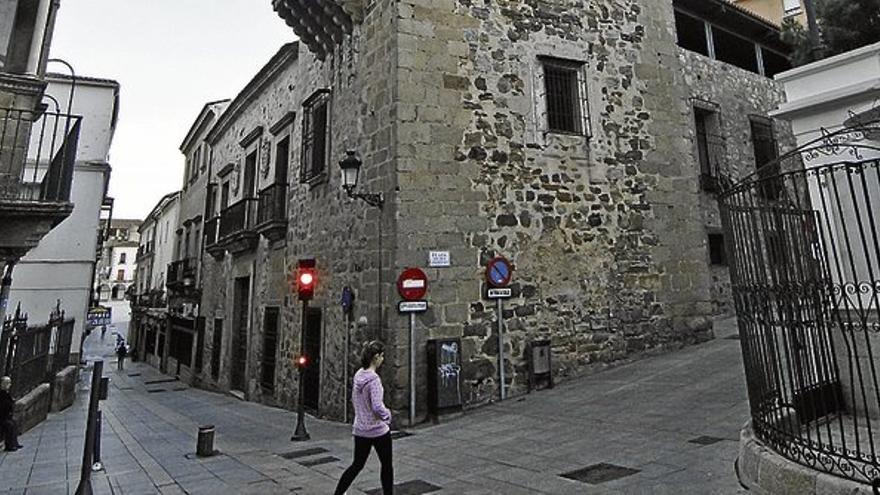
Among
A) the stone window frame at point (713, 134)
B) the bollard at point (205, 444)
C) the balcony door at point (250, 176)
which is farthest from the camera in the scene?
the balcony door at point (250, 176)

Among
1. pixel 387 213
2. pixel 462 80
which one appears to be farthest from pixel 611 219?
pixel 387 213

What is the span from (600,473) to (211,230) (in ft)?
50.5

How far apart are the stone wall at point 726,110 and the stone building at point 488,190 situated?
0.15 meters

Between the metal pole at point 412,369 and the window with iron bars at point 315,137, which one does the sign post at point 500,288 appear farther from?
the window with iron bars at point 315,137

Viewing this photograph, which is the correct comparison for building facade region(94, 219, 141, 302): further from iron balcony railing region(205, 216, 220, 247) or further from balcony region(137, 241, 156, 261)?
iron balcony railing region(205, 216, 220, 247)

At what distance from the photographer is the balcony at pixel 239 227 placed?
12.9m

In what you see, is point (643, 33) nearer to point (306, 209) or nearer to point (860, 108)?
point (860, 108)

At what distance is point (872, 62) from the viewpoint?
4.49m

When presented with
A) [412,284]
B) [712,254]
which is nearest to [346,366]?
[412,284]

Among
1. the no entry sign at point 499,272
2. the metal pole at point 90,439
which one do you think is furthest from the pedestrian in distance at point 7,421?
the no entry sign at point 499,272

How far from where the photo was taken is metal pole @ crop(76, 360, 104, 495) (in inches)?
170

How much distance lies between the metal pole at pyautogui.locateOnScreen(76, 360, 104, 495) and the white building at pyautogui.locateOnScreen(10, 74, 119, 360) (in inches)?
469

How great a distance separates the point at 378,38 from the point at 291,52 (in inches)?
190

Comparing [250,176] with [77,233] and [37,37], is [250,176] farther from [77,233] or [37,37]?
[37,37]
